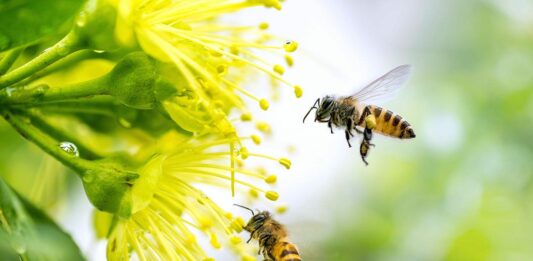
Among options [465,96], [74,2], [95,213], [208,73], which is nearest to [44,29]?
[74,2]

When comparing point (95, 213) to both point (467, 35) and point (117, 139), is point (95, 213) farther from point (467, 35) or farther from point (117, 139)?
point (467, 35)

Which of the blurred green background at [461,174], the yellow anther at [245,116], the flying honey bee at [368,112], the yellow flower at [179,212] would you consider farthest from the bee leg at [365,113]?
the blurred green background at [461,174]

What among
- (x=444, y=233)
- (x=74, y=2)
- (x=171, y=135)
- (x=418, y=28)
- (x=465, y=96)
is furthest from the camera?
(x=418, y=28)

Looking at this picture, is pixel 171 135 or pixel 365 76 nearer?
pixel 171 135

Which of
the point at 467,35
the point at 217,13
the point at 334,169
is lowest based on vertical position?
the point at 217,13

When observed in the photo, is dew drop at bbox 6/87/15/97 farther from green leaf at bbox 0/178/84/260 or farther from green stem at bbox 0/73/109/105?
green leaf at bbox 0/178/84/260

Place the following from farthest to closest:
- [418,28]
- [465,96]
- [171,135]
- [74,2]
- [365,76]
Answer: [418,28] → [365,76] → [465,96] → [171,135] → [74,2]

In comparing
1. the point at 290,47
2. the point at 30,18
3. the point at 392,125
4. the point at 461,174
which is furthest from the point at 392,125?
Result: the point at 461,174

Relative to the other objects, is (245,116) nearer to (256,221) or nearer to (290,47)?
(290,47)
